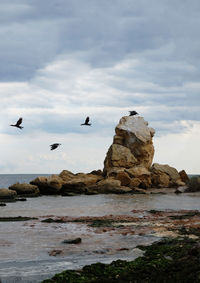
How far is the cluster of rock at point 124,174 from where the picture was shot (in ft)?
161

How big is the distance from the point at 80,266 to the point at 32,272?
140 centimetres

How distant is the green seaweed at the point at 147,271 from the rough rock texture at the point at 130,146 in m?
43.4

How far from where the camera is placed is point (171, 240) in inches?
582

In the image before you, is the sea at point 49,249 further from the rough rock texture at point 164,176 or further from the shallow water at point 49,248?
the rough rock texture at point 164,176

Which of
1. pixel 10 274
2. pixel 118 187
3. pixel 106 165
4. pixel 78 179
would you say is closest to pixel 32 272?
pixel 10 274

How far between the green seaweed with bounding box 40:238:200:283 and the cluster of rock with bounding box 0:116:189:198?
1418 inches

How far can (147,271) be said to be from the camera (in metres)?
10.4

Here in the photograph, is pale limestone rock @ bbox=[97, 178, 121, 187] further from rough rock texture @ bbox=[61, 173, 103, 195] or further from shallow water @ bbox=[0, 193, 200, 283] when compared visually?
shallow water @ bbox=[0, 193, 200, 283]

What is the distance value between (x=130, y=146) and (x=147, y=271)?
4914 cm

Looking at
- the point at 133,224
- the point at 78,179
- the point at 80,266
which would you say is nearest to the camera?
the point at 80,266

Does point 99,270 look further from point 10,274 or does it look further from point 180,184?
point 180,184

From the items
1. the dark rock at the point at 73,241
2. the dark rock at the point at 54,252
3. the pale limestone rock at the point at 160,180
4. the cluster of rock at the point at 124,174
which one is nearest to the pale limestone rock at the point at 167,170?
the cluster of rock at the point at 124,174

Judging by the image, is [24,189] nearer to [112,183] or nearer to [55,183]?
[55,183]

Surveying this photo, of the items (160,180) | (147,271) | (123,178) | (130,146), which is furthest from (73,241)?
(130,146)
